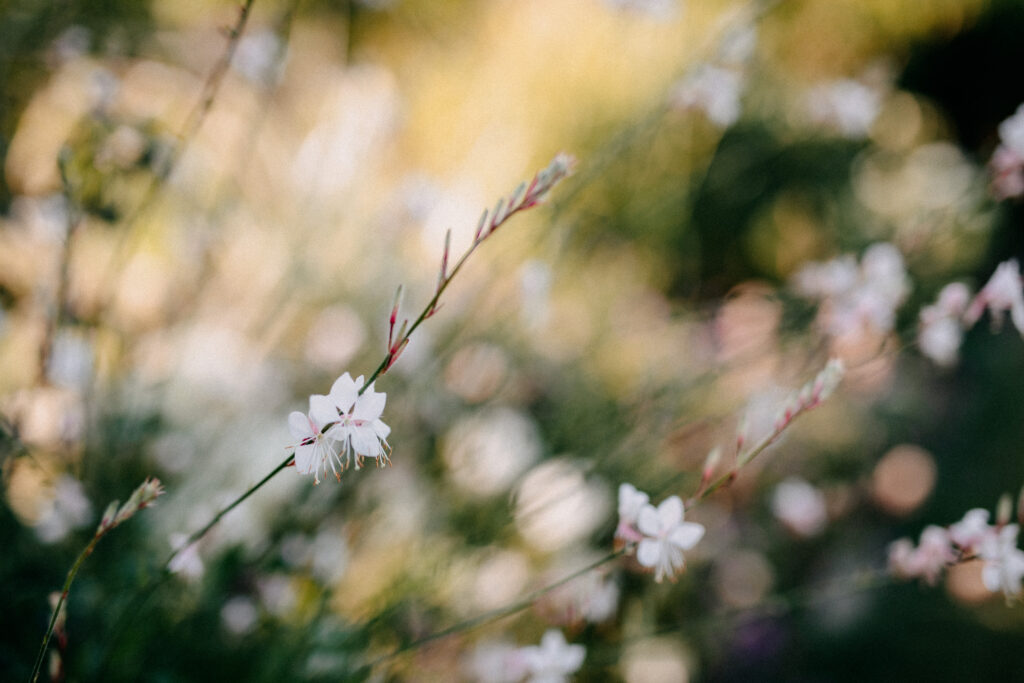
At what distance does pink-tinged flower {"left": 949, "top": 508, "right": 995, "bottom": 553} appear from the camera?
774mm

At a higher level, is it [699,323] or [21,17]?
[21,17]

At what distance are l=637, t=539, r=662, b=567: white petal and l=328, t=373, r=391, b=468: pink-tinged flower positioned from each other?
0.96 ft

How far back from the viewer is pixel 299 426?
509 millimetres

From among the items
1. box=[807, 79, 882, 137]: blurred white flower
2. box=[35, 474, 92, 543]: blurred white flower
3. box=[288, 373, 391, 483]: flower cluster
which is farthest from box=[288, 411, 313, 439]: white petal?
box=[807, 79, 882, 137]: blurred white flower

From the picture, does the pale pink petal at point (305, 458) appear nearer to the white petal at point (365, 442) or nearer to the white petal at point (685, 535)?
the white petal at point (365, 442)

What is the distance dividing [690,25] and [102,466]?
2.34 metres

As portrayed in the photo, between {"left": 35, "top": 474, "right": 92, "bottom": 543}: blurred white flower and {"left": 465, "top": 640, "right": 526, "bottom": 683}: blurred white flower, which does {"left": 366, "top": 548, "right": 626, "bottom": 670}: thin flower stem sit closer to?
{"left": 465, "top": 640, "right": 526, "bottom": 683}: blurred white flower

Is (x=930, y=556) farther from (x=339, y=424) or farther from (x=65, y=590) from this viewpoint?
(x=65, y=590)

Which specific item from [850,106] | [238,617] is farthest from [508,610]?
[850,106]

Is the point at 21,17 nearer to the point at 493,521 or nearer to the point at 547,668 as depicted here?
the point at 493,521

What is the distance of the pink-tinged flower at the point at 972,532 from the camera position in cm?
77

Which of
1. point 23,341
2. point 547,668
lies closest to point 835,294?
point 547,668

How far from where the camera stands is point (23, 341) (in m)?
1.57

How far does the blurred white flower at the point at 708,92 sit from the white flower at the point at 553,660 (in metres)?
0.88
